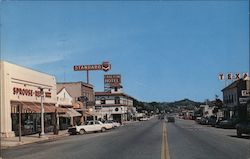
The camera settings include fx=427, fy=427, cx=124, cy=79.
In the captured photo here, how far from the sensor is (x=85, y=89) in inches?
3216

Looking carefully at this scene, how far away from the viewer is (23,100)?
143 ft

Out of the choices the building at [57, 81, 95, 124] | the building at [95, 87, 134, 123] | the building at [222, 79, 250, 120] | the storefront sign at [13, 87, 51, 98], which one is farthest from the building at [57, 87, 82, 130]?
the building at [95, 87, 134, 123]

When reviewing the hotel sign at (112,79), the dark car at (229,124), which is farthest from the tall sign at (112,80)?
the dark car at (229,124)

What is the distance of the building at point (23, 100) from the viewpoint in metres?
38.6

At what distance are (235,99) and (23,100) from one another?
51.0 m

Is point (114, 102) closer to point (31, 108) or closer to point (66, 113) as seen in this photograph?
point (66, 113)

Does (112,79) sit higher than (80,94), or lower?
higher

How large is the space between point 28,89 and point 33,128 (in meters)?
4.26

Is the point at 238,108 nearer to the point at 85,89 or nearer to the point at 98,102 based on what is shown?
the point at 85,89

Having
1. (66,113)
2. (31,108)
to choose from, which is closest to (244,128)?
(31,108)

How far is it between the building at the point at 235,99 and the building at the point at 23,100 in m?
33.1

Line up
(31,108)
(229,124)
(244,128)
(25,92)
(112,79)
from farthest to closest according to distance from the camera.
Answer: (112,79) → (229,124) → (25,92) → (31,108) → (244,128)

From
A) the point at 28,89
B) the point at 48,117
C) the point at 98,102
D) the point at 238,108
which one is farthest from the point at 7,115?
the point at 98,102

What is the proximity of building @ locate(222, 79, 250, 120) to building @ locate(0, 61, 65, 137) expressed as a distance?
33141 millimetres
